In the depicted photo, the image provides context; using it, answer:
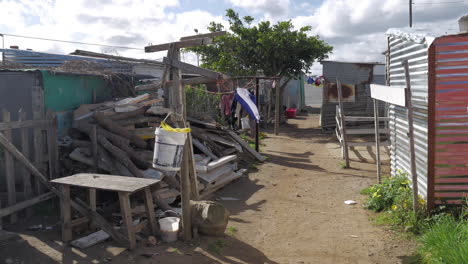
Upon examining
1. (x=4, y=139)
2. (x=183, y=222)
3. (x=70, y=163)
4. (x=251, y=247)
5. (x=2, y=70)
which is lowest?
(x=251, y=247)

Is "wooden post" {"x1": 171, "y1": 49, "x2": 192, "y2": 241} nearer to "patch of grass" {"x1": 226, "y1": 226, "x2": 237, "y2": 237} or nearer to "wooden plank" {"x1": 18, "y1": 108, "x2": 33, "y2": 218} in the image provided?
"patch of grass" {"x1": 226, "y1": 226, "x2": 237, "y2": 237}

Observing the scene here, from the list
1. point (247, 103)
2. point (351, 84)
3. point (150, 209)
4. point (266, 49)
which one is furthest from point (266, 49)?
point (150, 209)

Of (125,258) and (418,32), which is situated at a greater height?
(418,32)

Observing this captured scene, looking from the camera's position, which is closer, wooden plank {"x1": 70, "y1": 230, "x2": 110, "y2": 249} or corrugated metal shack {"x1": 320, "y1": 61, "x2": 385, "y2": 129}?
wooden plank {"x1": 70, "y1": 230, "x2": 110, "y2": 249}

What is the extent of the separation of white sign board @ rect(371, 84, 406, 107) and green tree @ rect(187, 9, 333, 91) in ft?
43.7

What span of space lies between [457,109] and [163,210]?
4.61m

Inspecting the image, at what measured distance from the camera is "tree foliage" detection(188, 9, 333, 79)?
20.2 meters

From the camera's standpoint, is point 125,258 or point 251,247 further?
point 251,247

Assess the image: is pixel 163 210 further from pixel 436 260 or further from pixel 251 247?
pixel 436 260

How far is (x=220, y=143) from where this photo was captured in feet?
35.8

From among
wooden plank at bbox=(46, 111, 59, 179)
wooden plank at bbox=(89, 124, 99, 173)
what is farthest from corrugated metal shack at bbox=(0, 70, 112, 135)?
wooden plank at bbox=(89, 124, 99, 173)

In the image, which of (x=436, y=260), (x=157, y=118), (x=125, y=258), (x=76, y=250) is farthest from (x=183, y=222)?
(x=157, y=118)

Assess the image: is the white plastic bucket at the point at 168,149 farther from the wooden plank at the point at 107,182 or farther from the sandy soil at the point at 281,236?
the sandy soil at the point at 281,236

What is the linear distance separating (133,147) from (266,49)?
13182mm
